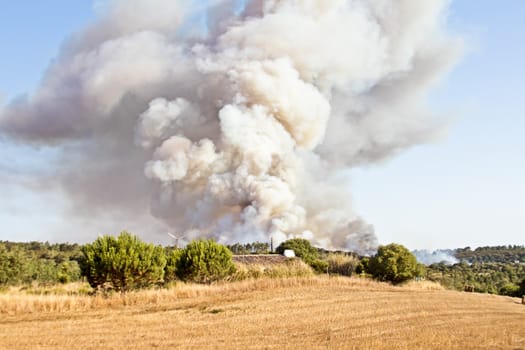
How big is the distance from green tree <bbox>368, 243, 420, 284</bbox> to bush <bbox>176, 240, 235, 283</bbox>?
402 inches

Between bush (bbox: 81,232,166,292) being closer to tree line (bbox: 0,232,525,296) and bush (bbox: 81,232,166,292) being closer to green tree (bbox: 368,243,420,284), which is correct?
tree line (bbox: 0,232,525,296)

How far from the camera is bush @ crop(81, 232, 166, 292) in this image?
A: 21656 mm

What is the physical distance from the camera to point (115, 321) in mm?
14844

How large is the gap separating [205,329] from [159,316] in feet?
9.45

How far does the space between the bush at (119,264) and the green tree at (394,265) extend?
50.0ft

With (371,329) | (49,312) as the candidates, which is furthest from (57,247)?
(371,329)

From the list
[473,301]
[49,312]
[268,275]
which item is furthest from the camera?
[268,275]

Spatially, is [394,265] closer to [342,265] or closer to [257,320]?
[342,265]

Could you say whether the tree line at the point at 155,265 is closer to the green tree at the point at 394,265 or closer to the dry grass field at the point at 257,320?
the green tree at the point at 394,265

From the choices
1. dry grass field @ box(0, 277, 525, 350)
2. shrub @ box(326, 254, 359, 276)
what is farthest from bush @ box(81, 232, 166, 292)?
shrub @ box(326, 254, 359, 276)

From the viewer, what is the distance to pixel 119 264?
2158 centimetres

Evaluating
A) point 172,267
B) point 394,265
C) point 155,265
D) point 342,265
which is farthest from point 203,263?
point 342,265

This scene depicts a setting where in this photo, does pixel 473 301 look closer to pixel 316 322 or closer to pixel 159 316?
pixel 316 322

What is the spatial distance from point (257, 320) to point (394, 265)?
1889cm
